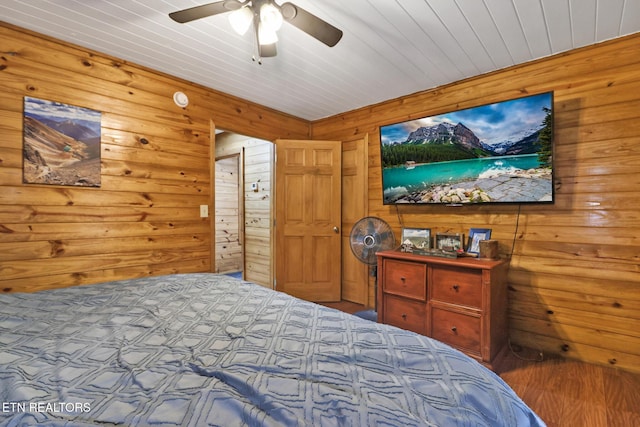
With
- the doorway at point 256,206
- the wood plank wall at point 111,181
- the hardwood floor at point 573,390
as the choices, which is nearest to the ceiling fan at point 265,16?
the wood plank wall at point 111,181

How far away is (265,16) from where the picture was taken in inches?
57.2

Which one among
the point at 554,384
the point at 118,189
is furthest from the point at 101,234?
the point at 554,384

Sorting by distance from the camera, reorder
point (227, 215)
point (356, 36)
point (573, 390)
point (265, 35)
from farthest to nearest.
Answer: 1. point (227, 215)
2. point (356, 36)
3. point (573, 390)
4. point (265, 35)

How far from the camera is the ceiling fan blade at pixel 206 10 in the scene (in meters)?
1.39

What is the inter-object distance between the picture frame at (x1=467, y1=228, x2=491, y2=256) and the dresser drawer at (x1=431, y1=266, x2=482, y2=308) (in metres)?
0.38

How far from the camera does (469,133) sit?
2.48 meters

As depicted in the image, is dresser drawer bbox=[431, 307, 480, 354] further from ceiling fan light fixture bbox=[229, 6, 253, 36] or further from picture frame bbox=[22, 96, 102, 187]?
picture frame bbox=[22, 96, 102, 187]

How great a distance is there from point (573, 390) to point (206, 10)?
314cm

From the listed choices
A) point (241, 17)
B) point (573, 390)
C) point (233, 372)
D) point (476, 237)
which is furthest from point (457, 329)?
point (241, 17)

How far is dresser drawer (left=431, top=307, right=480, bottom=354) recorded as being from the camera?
211 cm

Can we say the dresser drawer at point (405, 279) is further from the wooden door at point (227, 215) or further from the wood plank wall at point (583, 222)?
the wooden door at point (227, 215)

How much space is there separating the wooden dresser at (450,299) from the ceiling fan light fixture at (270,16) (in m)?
1.94

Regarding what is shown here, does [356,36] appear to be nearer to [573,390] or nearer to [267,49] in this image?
[267,49]

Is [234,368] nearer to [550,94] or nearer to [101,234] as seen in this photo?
[101,234]
